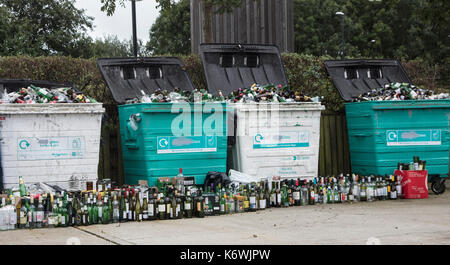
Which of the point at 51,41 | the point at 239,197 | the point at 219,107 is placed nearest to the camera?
the point at 239,197

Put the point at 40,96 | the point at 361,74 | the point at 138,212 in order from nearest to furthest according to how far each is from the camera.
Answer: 1. the point at 138,212
2. the point at 40,96
3. the point at 361,74

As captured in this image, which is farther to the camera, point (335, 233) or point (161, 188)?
point (161, 188)

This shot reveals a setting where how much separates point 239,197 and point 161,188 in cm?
93

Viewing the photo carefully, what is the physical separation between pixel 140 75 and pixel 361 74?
3688 millimetres

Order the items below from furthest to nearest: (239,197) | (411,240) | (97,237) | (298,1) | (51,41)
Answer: (298,1) < (51,41) < (239,197) < (97,237) < (411,240)

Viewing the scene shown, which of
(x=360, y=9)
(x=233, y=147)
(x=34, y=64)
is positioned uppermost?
(x=360, y=9)

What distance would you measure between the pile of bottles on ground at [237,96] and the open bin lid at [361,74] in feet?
4.06

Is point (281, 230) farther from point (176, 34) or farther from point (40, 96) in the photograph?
point (176, 34)

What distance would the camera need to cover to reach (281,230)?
629 cm

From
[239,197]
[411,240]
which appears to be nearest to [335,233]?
[411,240]

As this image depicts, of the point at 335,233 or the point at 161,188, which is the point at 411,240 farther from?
the point at 161,188

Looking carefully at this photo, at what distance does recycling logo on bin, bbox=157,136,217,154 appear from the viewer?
8180 mm

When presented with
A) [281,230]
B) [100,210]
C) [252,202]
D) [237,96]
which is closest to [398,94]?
[237,96]

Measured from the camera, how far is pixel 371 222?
266 inches
